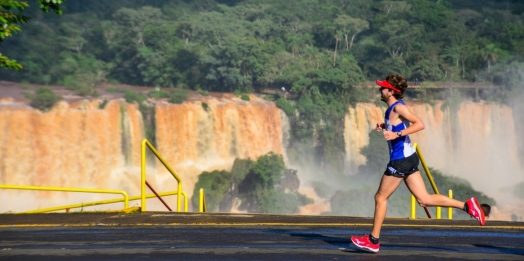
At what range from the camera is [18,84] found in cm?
8525

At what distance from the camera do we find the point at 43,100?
7925 cm

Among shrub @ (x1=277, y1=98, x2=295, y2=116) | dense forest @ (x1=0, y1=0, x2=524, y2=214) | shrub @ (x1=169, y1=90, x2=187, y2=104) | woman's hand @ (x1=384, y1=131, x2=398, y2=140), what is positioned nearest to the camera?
woman's hand @ (x1=384, y1=131, x2=398, y2=140)

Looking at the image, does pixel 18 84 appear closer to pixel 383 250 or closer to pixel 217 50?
pixel 217 50

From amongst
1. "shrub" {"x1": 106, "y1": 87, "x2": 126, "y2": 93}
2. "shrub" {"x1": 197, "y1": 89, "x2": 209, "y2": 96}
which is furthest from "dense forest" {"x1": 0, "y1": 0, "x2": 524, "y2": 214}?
"shrub" {"x1": 106, "y1": 87, "x2": 126, "y2": 93}

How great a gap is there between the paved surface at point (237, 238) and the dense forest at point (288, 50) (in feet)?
218

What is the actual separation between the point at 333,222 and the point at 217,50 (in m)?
84.4

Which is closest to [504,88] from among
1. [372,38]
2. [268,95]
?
[372,38]

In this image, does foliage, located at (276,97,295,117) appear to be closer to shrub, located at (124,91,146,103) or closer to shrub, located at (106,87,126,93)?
shrub, located at (124,91,146,103)

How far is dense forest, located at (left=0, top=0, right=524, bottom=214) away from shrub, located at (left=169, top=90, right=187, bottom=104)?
0.43 feet

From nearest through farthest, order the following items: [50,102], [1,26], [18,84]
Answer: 1. [1,26]
2. [50,102]
3. [18,84]

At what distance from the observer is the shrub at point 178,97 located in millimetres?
85875

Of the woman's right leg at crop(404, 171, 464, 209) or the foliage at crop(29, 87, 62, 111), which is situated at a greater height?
the foliage at crop(29, 87, 62, 111)

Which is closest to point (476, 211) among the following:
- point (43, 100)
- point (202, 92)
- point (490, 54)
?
point (43, 100)

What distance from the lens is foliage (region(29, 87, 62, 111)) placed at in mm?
79000
